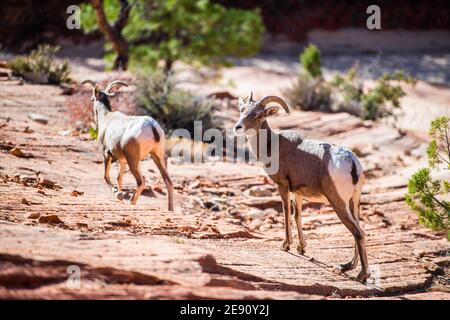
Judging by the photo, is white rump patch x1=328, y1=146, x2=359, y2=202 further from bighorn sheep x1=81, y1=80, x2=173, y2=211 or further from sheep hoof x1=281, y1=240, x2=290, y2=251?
bighorn sheep x1=81, y1=80, x2=173, y2=211

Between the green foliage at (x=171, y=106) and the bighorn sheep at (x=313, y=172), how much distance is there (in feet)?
21.5

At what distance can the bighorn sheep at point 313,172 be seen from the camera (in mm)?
8258

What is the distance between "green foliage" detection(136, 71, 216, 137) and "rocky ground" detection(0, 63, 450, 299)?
1.84 metres

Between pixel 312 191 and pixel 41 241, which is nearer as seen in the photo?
pixel 41 241

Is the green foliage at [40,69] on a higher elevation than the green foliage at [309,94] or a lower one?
higher

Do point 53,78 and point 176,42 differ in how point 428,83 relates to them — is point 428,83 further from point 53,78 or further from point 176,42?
point 53,78

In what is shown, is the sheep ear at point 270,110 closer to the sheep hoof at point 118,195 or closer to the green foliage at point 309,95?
the sheep hoof at point 118,195

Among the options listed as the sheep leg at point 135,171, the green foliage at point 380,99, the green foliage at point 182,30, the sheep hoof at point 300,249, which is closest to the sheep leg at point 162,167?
the sheep leg at point 135,171

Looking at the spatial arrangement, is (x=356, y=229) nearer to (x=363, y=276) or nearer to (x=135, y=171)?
(x=363, y=276)

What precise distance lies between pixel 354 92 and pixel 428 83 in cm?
610

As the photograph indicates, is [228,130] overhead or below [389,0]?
below
